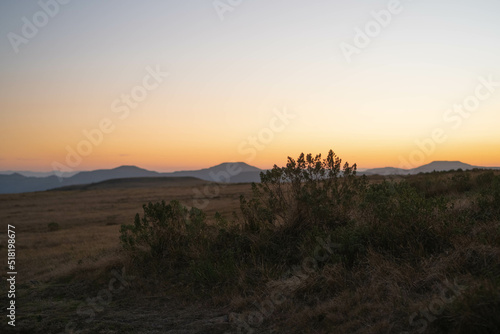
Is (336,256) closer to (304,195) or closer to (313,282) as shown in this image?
(313,282)

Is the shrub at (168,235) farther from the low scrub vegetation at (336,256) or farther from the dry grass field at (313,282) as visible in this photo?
the dry grass field at (313,282)

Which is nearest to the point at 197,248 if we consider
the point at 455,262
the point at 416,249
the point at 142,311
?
the point at 142,311

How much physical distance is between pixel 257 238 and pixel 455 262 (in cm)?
398

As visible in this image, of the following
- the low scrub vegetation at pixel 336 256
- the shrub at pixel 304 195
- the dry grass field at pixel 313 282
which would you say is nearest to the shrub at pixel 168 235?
→ the low scrub vegetation at pixel 336 256

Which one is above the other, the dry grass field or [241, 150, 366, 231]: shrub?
[241, 150, 366, 231]: shrub

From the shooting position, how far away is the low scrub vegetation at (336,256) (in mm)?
4344

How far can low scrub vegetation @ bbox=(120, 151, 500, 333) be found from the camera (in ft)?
14.3

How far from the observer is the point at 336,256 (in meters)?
5.98

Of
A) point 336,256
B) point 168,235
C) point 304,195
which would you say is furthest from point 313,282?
point 168,235

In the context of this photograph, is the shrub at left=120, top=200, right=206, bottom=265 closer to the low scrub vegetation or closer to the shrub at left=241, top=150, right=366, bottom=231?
the low scrub vegetation

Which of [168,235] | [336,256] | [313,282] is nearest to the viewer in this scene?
[313,282]

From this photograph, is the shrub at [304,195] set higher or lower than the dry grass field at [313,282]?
higher

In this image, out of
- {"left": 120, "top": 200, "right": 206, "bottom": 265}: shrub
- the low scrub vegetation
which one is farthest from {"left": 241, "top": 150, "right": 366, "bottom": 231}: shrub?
{"left": 120, "top": 200, "right": 206, "bottom": 265}: shrub

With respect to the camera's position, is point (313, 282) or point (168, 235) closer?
point (313, 282)
